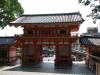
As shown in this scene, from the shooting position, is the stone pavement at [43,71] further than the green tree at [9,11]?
No

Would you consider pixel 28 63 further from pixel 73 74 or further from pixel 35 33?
pixel 73 74

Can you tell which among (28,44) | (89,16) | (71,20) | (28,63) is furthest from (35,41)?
(89,16)

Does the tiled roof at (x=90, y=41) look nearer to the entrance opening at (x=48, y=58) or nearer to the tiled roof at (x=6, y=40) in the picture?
the entrance opening at (x=48, y=58)

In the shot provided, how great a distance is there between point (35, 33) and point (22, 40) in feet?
7.15

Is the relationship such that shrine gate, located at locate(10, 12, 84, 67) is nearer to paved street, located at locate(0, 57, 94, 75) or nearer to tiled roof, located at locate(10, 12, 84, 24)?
tiled roof, located at locate(10, 12, 84, 24)

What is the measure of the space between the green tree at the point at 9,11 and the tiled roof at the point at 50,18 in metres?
3.84

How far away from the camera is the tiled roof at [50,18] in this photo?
3414cm

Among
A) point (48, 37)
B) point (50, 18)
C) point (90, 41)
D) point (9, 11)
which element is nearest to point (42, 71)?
point (48, 37)

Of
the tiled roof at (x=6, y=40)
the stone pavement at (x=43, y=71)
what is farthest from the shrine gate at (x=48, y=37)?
the stone pavement at (x=43, y=71)

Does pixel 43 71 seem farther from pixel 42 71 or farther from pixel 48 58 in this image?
pixel 48 58

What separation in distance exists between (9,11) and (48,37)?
41.0 ft

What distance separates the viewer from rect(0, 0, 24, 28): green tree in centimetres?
4119

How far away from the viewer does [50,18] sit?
120ft

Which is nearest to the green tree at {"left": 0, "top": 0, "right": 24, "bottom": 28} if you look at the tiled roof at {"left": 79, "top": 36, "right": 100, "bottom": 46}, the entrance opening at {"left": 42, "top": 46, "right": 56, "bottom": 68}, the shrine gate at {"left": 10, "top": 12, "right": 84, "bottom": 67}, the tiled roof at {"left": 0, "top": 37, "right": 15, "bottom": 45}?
the tiled roof at {"left": 0, "top": 37, "right": 15, "bottom": 45}
